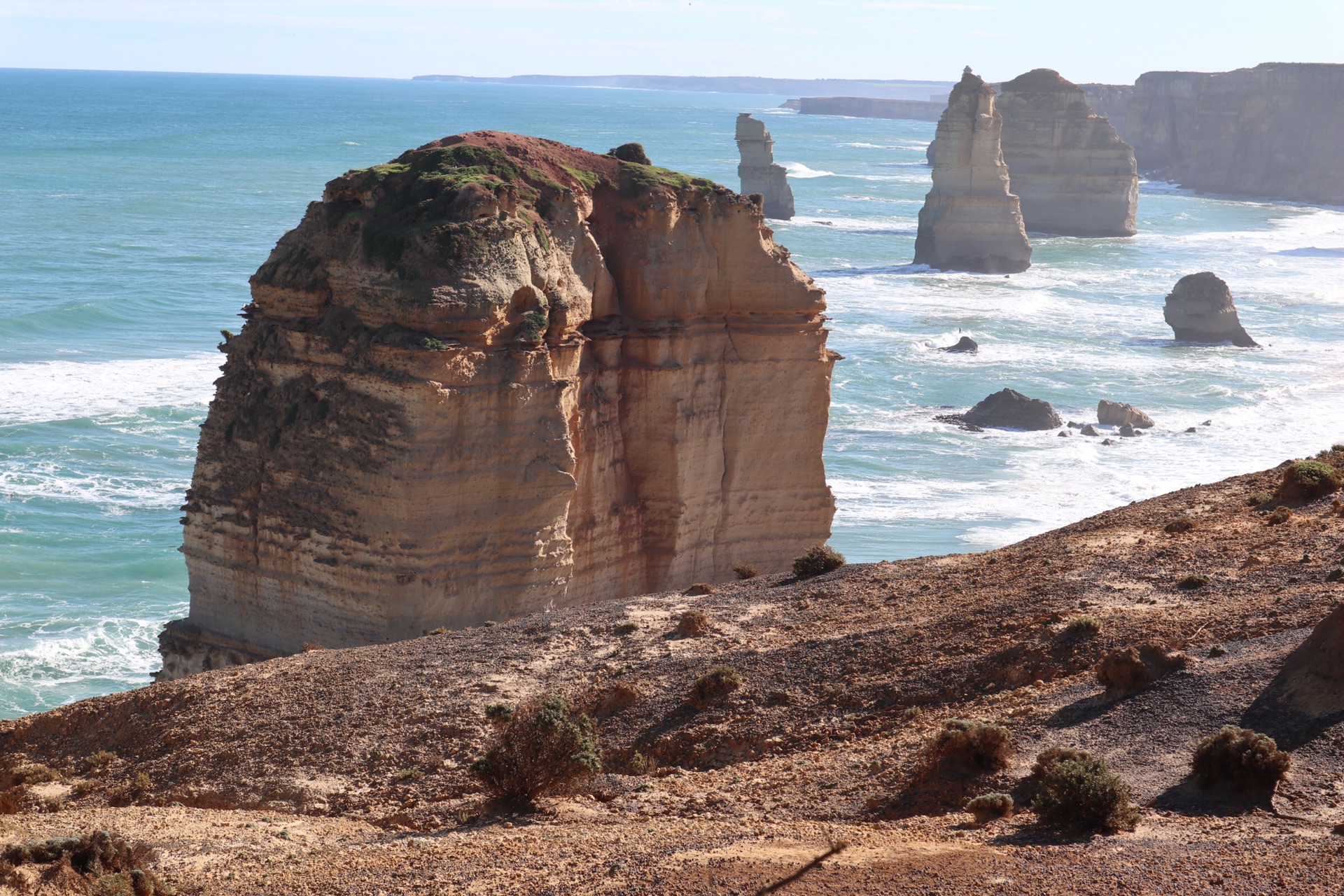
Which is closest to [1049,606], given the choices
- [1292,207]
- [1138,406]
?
[1138,406]

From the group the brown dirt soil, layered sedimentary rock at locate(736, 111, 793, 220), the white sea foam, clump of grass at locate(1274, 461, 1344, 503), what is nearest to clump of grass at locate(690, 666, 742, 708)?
the brown dirt soil

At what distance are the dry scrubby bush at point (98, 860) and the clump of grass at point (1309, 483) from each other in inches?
Result: 605

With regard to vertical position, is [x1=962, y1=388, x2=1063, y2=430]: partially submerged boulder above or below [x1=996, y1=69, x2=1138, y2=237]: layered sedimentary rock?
below

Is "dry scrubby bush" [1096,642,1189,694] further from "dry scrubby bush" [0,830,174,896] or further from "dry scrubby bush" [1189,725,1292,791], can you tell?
"dry scrubby bush" [0,830,174,896]

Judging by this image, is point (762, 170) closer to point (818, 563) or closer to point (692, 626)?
point (818, 563)

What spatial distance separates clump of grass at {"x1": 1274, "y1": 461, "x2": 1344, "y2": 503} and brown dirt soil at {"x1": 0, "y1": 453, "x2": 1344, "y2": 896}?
443 mm

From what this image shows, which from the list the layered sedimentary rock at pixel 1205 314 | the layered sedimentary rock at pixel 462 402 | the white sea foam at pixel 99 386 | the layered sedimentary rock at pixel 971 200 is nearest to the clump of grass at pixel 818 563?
the layered sedimentary rock at pixel 462 402

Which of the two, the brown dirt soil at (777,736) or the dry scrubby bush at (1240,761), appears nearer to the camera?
the brown dirt soil at (777,736)

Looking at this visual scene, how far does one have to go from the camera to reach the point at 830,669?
1573 centimetres

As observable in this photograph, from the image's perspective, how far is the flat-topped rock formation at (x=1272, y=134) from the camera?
146 m

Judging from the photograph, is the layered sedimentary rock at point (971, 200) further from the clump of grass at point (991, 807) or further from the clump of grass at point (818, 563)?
the clump of grass at point (991, 807)

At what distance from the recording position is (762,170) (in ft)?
350

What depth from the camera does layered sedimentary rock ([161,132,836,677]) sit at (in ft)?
61.5

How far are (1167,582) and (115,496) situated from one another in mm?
28738
